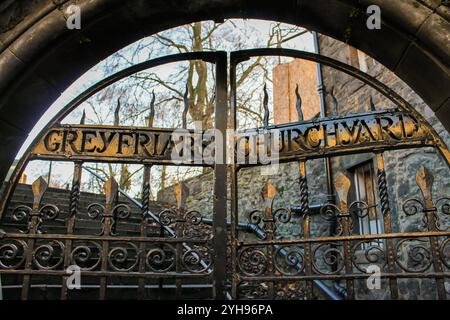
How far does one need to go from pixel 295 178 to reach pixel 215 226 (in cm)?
637

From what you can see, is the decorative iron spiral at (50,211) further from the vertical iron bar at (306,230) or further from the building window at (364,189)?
the building window at (364,189)

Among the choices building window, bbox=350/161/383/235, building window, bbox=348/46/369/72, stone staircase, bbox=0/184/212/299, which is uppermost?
building window, bbox=348/46/369/72

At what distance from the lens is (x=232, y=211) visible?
2.16 m

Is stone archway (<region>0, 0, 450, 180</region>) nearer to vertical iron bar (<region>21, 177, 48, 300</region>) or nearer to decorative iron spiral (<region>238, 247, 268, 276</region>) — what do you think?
vertical iron bar (<region>21, 177, 48, 300</region>)

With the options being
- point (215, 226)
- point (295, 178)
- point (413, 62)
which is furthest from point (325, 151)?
point (295, 178)

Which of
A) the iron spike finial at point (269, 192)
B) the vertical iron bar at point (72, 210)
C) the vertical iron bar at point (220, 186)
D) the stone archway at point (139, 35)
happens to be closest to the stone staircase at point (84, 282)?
the vertical iron bar at point (72, 210)

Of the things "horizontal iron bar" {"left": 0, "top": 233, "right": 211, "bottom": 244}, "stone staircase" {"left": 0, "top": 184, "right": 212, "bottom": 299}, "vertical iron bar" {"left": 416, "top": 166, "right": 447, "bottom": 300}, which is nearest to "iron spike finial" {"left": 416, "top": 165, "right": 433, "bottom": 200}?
"vertical iron bar" {"left": 416, "top": 166, "right": 447, "bottom": 300}

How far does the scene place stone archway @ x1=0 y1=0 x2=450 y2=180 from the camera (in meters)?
1.88

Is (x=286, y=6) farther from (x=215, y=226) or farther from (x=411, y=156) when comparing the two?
(x=411, y=156)

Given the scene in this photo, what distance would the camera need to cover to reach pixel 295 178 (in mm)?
8266

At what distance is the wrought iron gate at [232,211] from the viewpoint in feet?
6.73

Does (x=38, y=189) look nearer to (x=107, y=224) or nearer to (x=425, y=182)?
(x=107, y=224)

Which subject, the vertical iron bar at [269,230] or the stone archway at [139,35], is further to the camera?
the vertical iron bar at [269,230]

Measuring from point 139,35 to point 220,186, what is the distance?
3.49ft
